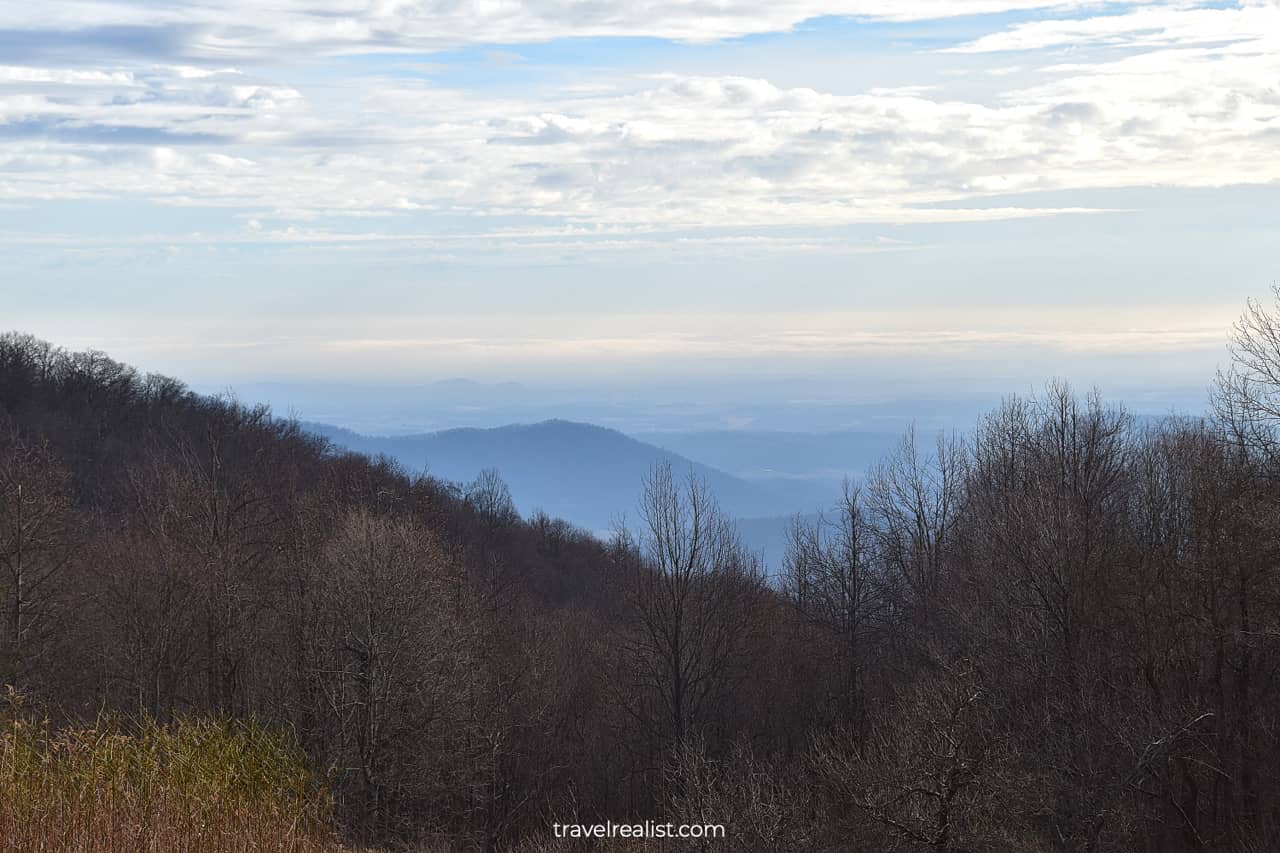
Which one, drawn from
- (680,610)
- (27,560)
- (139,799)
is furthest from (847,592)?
(139,799)

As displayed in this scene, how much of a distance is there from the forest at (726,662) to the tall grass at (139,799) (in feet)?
0.23

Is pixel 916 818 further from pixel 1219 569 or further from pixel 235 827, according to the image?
pixel 1219 569

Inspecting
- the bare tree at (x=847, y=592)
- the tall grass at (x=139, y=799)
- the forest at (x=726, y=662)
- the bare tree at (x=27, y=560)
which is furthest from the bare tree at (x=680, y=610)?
the tall grass at (x=139, y=799)

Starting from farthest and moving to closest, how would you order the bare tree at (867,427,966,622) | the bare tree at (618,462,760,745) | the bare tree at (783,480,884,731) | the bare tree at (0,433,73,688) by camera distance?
the bare tree at (867,427,966,622) < the bare tree at (783,480,884,731) < the bare tree at (618,462,760,745) < the bare tree at (0,433,73,688)

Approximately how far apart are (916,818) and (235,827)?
11824 millimetres

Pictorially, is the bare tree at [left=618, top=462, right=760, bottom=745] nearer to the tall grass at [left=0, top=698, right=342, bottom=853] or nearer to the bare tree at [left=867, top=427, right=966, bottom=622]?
the bare tree at [left=867, top=427, right=966, bottom=622]

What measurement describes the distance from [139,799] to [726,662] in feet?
104

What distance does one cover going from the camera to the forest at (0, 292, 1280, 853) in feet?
64.8

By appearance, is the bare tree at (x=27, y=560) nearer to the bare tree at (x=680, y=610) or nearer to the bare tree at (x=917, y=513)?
the bare tree at (x=680, y=610)

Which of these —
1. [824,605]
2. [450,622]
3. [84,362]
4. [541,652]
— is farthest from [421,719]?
[84,362]

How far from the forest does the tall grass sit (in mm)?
70

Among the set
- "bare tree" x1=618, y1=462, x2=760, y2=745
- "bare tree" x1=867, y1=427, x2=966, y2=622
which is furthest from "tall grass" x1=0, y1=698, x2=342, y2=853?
"bare tree" x1=867, y1=427, x2=966, y2=622

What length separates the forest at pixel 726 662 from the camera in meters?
19.8

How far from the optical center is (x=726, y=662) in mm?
40375
